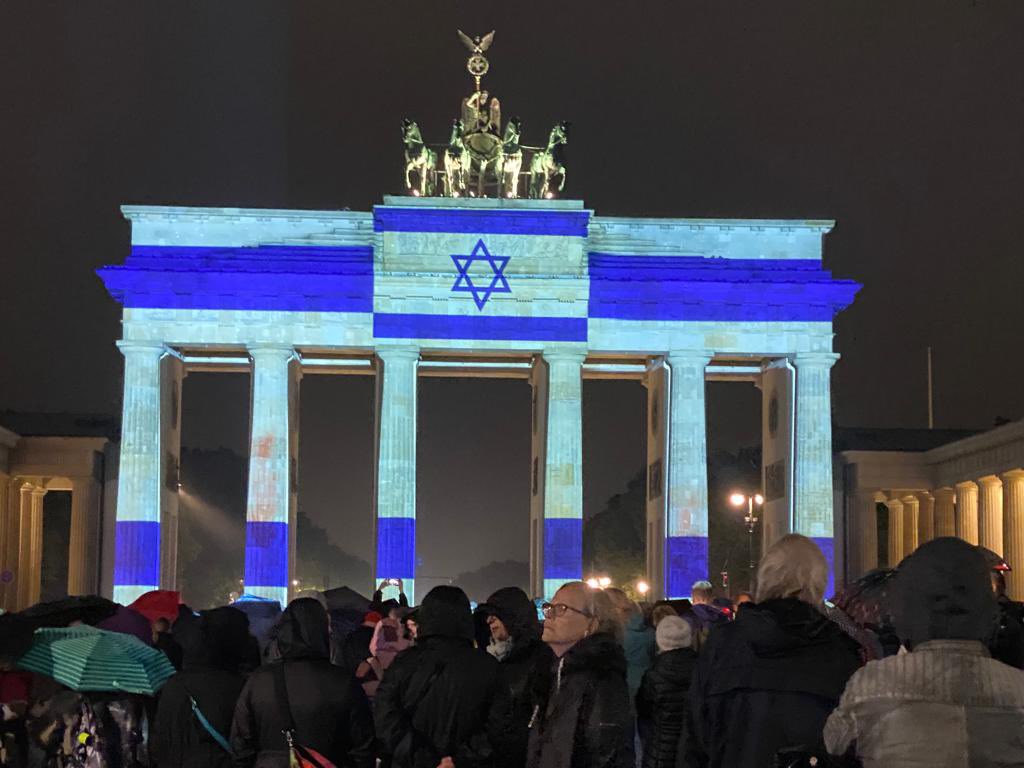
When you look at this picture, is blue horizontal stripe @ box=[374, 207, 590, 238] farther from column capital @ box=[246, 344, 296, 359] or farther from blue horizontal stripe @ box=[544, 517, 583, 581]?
blue horizontal stripe @ box=[544, 517, 583, 581]

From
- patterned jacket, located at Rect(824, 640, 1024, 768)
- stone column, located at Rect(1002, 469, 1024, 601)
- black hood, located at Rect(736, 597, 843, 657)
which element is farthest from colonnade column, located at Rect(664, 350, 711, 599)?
patterned jacket, located at Rect(824, 640, 1024, 768)

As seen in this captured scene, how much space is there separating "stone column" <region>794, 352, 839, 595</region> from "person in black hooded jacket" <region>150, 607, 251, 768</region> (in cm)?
5476

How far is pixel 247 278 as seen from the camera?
65.1 metres

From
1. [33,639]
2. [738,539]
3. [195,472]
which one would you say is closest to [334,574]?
[195,472]

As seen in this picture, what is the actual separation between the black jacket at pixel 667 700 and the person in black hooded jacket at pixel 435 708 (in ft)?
6.74

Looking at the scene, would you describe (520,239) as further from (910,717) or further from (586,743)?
(910,717)

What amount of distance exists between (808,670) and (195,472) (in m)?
135

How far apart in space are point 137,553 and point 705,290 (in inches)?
986

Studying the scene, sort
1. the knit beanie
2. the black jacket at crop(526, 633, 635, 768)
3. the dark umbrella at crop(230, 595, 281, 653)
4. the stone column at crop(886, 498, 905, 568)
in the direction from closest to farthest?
the black jacket at crop(526, 633, 635, 768) → the knit beanie → the dark umbrella at crop(230, 595, 281, 653) → the stone column at crop(886, 498, 905, 568)

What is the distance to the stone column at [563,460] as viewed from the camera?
6481 centimetres

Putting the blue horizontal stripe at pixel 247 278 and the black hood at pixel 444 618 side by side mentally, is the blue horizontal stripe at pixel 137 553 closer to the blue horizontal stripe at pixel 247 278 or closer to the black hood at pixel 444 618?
the blue horizontal stripe at pixel 247 278

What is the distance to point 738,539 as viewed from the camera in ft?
338

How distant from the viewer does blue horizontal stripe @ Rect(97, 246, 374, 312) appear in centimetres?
6469

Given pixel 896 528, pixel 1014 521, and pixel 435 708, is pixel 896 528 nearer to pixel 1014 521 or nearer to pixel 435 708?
pixel 1014 521
